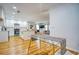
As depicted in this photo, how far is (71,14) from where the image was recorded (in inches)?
82.7

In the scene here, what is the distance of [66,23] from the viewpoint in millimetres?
2148

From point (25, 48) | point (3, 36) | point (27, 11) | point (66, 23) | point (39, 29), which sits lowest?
point (25, 48)

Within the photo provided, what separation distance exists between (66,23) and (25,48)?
3.44ft

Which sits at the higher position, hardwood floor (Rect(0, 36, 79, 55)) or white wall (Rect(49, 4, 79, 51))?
white wall (Rect(49, 4, 79, 51))

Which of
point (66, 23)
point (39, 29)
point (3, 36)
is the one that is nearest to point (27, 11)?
point (39, 29)

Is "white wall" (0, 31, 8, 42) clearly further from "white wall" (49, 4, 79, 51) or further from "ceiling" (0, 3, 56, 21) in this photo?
"white wall" (49, 4, 79, 51)

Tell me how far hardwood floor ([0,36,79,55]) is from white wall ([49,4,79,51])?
262 mm

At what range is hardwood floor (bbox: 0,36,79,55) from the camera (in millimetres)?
2053

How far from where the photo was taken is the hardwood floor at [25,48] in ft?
6.73

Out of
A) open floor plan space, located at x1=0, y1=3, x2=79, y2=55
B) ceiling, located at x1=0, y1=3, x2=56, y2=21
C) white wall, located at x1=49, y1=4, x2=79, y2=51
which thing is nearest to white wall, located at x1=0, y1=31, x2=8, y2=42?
open floor plan space, located at x1=0, y1=3, x2=79, y2=55

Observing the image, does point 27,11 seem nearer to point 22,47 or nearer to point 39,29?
point 39,29

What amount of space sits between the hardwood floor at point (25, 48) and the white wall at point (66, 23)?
26 centimetres
